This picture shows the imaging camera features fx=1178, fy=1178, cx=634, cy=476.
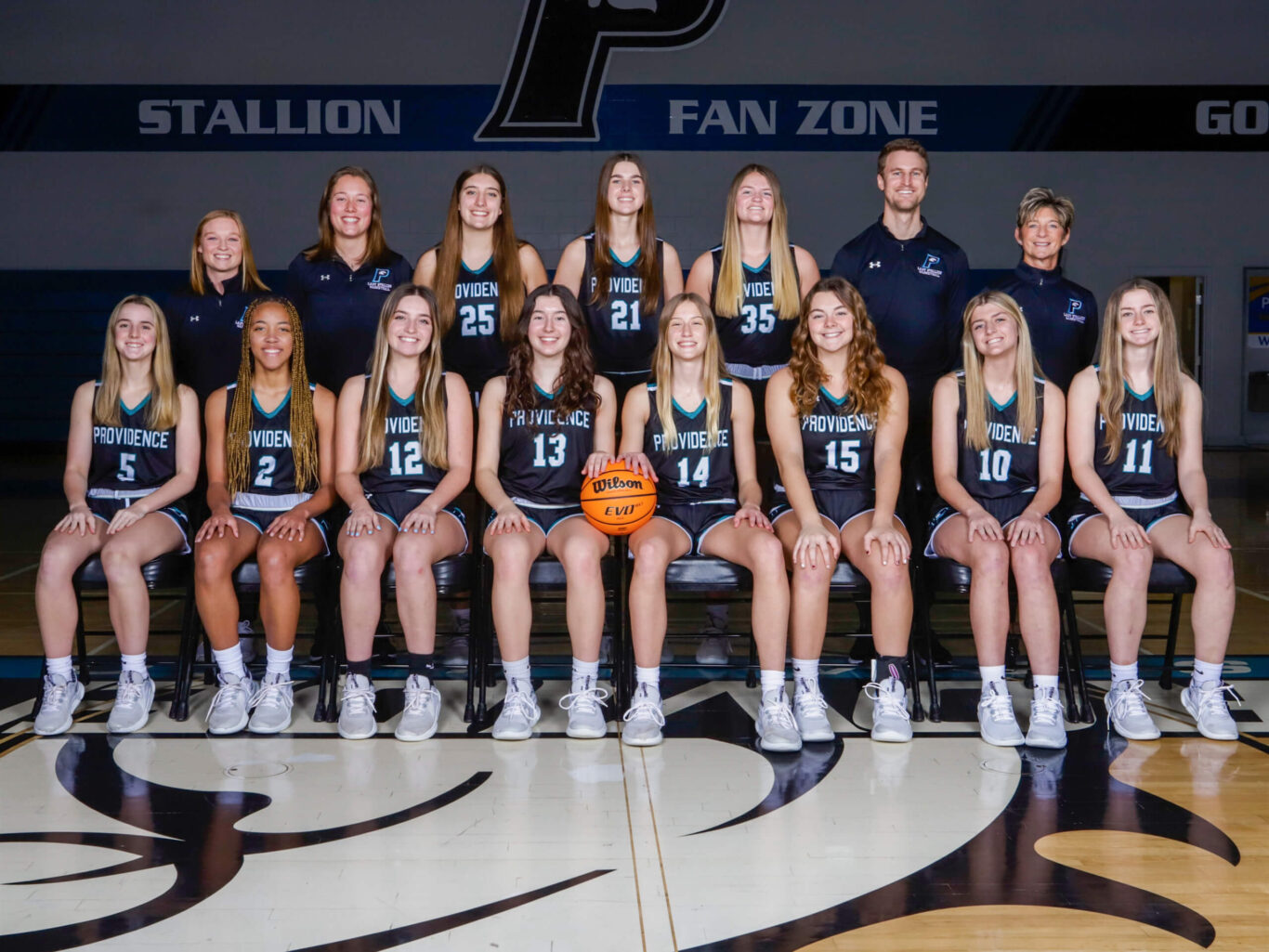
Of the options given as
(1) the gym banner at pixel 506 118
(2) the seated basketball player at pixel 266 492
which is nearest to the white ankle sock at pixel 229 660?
(2) the seated basketball player at pixel 266 492

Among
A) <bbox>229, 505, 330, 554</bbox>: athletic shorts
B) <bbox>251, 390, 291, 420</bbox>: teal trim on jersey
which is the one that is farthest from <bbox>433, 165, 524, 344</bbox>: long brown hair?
<bbox>229, 505, 330, 554</bbox>: athletic shorts

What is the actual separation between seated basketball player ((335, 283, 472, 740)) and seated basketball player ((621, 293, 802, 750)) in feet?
1.72

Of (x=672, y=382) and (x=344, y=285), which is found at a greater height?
(x=344, y=285)

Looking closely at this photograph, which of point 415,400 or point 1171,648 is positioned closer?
point 415,400

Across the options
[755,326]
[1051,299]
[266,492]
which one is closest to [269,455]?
[266,492]

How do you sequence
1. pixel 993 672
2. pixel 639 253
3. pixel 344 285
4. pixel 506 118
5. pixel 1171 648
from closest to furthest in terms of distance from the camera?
1. pixel 993 672
2. pixel 1171 648
3. pixel 639 253
4. pixel 344 285
5. pixel 506 118

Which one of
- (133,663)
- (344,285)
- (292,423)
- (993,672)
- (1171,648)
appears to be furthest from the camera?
(344,285)

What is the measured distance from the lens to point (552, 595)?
5680 mm

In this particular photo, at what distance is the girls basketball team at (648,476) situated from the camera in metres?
3.18

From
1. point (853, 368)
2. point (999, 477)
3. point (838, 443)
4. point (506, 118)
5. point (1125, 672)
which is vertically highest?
point (506, 118)

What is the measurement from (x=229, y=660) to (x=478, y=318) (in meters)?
1.30

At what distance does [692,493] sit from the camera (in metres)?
3.45

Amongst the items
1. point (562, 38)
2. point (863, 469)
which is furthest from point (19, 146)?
point (863, 469)

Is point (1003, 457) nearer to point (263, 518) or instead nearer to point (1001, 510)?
point (1001, 510)
